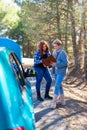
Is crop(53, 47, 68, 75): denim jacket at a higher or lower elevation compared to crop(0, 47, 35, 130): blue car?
lower

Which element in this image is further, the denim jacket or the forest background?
the forest background

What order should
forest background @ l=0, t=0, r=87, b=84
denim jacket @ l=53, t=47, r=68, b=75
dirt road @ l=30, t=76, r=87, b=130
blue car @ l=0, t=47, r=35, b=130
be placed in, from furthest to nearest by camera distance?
forest background @ l=0, t=0, r=87, b=84, denim jacket @ l=53, t=47, r=68, b=75, dirt road @ l=30, t=76, r=87, b=130, blue car @ l=0, t=47, r=35, b=130

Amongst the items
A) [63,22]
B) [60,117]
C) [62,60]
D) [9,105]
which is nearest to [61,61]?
[62,60]

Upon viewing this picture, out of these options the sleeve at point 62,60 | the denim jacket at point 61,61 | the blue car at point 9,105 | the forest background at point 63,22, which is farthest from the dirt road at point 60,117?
the forest background at point 63,22

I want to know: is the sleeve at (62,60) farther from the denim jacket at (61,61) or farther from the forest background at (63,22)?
the forest background at (63,22)

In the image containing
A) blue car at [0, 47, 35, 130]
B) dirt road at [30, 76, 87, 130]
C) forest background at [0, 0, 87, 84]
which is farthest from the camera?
forest background at [0, 0, 87, 84]

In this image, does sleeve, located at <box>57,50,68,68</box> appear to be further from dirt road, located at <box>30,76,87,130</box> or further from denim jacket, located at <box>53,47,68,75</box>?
dirt road, located at <box>30,76,87,130</box>

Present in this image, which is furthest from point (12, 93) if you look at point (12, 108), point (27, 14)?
point (27, 14)

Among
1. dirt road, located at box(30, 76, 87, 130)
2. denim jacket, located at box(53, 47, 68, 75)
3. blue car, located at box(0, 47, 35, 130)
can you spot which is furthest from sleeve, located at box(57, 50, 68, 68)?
blue car, located at box(0, 47, 35, 130)

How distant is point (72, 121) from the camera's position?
28.9ft

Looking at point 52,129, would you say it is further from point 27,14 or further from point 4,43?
point 27,14

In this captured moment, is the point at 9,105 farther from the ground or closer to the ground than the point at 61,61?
farther from the ground

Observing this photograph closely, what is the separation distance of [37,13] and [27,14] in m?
2.13

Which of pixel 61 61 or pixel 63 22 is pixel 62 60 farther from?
pixel 63 22
